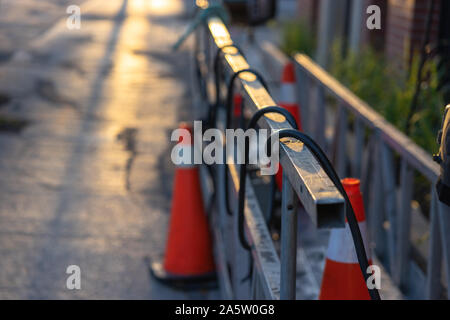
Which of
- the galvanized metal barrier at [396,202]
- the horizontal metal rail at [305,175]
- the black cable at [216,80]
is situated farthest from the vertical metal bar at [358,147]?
the horizontal metal rail at [305,175]

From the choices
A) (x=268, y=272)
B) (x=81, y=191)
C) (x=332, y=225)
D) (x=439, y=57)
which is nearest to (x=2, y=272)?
(x=81, y=191)

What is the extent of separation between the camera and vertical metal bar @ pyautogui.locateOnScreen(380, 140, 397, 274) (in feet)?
13.9

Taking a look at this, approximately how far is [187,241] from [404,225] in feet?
4.51

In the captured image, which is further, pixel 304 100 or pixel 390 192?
pixel 304 100

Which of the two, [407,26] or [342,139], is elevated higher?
[407,26]

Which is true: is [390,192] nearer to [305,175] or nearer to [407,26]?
[305,175]

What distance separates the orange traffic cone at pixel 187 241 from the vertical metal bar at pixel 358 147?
3.47ft

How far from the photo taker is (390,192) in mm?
4246

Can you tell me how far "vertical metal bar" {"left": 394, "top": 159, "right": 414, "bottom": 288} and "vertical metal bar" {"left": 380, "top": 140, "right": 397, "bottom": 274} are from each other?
0.31 feet

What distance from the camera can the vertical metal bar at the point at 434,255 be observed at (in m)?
3.38

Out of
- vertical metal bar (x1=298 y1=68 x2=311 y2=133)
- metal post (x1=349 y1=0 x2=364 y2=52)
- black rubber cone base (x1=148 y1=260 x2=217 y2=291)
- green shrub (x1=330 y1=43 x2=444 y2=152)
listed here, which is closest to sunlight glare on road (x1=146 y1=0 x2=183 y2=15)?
metal post (x1=349 y1=0 x2=364 y2=52)

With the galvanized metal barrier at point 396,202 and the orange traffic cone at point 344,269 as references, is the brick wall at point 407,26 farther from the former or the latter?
the orange traffic cone at point 344,269

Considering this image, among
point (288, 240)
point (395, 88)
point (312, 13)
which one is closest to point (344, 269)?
point (288, 240)

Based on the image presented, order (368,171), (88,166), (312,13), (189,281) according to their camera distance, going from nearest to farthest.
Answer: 1. (189,281)
2. (368,171)
3. (88,166)
4. (312,13)
